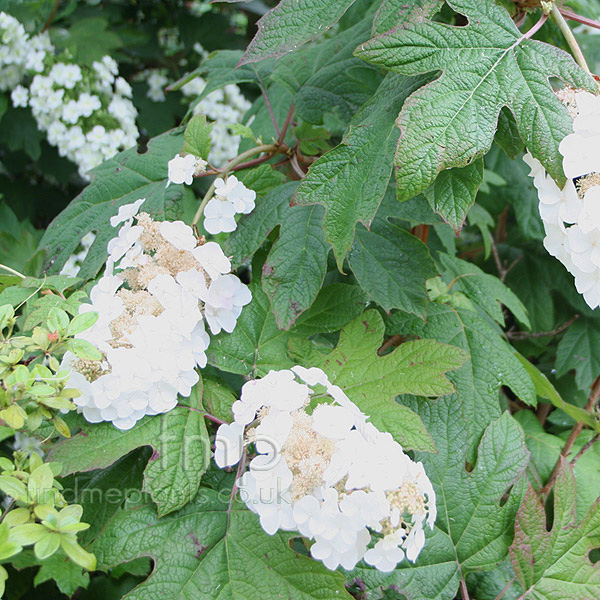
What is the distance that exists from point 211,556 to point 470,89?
2.59 feet

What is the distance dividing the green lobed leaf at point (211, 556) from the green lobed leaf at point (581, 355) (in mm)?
1047

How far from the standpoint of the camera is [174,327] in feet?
3.06

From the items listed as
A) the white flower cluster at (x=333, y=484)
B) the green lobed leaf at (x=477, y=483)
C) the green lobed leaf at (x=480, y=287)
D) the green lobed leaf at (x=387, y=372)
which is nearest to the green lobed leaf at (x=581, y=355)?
the green lobed leaf at (x=480, y=287)

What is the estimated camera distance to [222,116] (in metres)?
2.01

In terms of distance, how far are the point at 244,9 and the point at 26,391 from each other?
6.92 ft

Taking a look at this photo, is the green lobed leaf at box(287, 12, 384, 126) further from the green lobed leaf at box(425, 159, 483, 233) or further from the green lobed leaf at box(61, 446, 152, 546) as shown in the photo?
the green lobed leaf at box(61, 446, 152, 546)

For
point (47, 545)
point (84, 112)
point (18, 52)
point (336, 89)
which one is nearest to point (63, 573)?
point (47, 545)

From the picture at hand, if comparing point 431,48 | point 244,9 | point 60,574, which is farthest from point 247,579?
point 244,9

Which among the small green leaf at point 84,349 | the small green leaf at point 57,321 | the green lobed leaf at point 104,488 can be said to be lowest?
the green lobed leaf at point 104,488

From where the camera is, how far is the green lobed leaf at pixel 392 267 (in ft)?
3.51

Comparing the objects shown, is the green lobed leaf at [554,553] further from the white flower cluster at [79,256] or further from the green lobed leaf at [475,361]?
the white flower cluster at [79,256]

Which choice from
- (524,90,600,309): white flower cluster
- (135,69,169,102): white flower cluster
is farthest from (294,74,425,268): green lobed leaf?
(135,69,169,102): white flower cluster

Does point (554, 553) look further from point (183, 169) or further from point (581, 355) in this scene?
point (183, 169)

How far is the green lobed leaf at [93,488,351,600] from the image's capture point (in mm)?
850
